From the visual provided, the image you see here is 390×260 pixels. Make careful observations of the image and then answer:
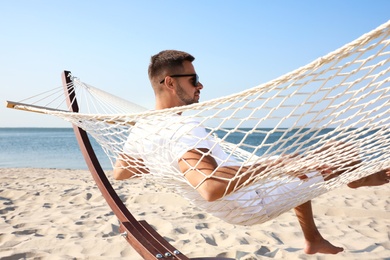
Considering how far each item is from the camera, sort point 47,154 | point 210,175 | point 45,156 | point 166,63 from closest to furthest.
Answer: point 210,175 → point 166,63 → point 45,156 → point 47,154

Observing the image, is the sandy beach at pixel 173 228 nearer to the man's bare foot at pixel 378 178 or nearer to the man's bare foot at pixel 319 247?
the man's bare foot at pixel 319 247

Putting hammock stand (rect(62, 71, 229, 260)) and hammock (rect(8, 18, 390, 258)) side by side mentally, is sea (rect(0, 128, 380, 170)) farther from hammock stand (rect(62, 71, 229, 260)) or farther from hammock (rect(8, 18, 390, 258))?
hammock stand (rect(62, 71, 229, 260))

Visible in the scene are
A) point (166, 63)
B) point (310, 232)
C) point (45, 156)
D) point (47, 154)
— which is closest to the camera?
point (166, 63)

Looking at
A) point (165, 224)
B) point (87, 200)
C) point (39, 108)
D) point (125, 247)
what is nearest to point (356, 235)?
point (165, 224)

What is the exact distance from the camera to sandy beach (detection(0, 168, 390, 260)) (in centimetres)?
199

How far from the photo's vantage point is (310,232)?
5.42 ft

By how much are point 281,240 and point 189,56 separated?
Answer: 1327mm

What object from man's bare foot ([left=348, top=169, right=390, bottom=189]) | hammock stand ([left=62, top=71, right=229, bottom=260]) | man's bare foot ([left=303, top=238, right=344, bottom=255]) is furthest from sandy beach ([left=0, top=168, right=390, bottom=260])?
man's bare foot ([left=348, top=169, right=390, bottom=189])

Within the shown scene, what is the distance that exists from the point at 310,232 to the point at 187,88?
0.83 m

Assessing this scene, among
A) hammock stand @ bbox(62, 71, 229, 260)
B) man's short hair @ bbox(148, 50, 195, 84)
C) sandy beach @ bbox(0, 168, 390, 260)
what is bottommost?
sandy beach @ bbox(0, 168, 390, 260)

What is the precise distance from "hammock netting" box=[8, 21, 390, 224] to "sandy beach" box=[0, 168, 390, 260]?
0.68m

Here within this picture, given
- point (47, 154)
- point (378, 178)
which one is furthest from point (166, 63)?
point (47, 154)

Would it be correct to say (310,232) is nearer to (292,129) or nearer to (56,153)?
(292,129)

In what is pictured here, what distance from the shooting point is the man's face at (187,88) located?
1.42m
